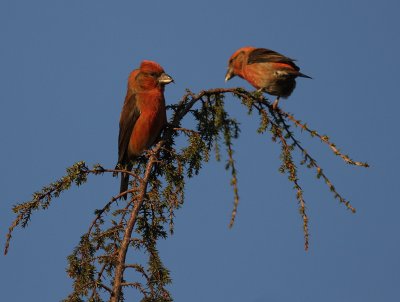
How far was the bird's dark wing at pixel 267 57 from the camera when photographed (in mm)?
5305

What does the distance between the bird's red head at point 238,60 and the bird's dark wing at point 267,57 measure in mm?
92

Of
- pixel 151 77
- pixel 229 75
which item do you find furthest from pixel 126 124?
pixel 229 75

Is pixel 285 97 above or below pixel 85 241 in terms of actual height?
above

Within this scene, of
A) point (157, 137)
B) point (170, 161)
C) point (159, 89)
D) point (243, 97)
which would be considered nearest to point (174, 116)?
point (170, 161)

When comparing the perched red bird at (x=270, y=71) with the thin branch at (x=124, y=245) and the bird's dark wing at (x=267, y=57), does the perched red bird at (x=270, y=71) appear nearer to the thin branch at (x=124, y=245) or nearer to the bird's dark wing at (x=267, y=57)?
the bird's dark wing at (x=267, y=57)

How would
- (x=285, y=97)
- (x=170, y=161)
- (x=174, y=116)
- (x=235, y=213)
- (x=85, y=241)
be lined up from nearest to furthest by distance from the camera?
(x=235, y=213)
(x=85, y=241)
(x=170, y=161)
(x=174, y=116)
(x=285, y=97)

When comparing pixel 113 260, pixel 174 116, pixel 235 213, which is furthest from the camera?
pixel 174 116

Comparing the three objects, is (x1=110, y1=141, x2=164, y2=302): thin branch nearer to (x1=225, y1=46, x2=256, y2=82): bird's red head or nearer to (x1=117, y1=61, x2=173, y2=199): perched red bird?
(x1=117, y1=61, x2=173, y2=199): perched red bird

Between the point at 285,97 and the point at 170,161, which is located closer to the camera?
the point at 170,161

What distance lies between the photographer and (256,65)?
18.1 ft

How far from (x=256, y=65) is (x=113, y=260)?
117 inches

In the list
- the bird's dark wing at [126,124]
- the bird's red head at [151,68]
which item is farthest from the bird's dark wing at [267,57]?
the bird's dark wing at [126,124]

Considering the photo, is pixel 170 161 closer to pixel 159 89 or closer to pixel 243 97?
pixel 243 97

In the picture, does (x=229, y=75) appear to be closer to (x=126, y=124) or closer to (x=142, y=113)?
(x=142, y=113)
